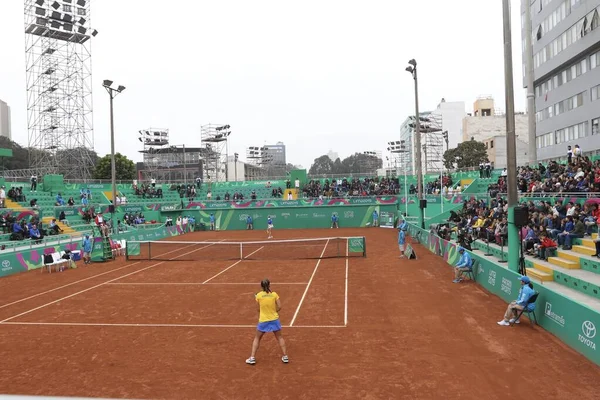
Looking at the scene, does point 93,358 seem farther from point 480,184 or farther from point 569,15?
point 569,15

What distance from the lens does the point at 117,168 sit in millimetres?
83625

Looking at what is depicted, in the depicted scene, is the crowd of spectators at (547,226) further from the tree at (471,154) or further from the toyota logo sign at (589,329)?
the tree at (471,154)

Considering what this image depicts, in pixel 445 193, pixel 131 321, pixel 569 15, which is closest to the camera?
pixel 131 321

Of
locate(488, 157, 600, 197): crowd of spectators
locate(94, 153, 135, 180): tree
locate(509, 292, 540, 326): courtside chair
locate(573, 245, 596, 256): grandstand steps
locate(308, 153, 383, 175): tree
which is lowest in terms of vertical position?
locate(509, 292, 540, 326): courtside chair

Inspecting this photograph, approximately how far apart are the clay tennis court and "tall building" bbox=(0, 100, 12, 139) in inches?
5801

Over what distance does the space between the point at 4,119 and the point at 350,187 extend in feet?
441

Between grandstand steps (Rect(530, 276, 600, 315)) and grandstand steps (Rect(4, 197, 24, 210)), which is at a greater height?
grandstand steps (Rect(4, 197, 24, 210))

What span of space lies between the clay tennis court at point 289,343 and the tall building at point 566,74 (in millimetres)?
30289

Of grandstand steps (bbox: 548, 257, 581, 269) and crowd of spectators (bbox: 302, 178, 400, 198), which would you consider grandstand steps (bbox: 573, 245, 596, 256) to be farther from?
crowd of spectators (bbox: 302, 178, 400, 198)

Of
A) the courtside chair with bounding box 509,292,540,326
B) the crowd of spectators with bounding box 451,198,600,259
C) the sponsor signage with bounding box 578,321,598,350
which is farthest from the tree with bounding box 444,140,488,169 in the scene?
the sponsor signage with bounding box 578,321,598,350

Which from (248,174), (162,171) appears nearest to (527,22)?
(162,171)

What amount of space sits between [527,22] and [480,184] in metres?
14.3

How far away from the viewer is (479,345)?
1043 centimetres

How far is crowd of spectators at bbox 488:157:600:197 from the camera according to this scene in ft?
74.5
